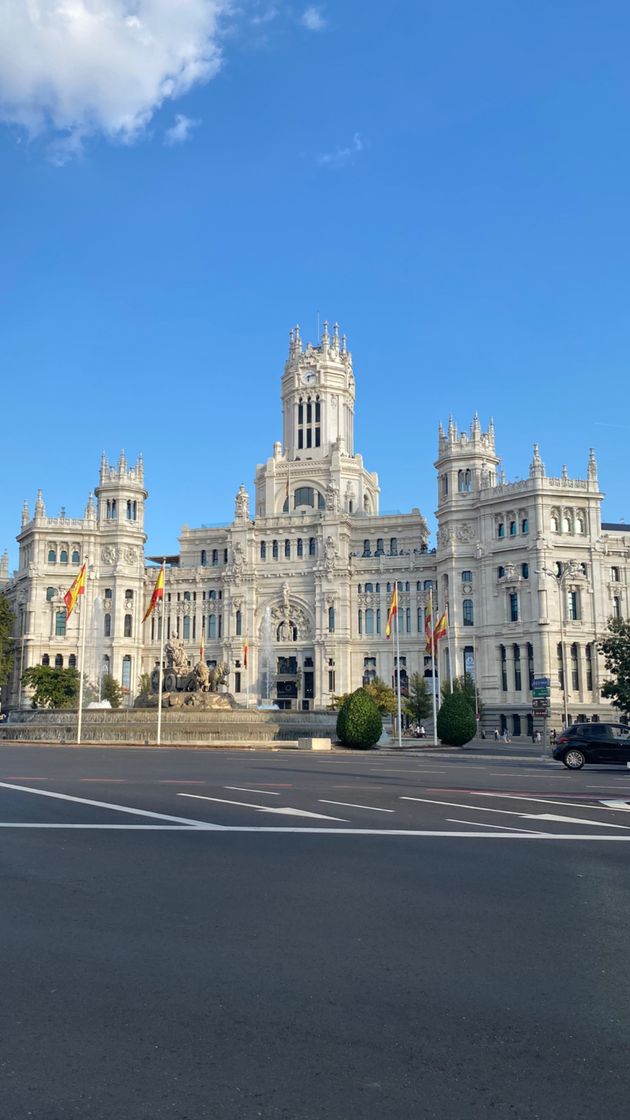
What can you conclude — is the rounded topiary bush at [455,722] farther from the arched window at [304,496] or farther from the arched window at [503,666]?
the arched window at [304,496]

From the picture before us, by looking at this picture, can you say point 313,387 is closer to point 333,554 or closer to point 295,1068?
point 333,554

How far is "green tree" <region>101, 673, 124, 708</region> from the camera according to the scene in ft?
314

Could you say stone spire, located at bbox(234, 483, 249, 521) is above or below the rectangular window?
above

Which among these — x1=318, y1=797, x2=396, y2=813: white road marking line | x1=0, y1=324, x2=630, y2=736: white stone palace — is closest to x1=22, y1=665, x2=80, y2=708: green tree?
x1=0, y1=324, x2=630, y2=736: white stone palace

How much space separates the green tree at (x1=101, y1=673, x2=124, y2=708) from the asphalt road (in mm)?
83526

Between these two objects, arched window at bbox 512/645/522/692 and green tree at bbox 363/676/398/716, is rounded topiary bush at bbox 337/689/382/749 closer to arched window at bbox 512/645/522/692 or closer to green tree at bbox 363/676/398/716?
green tree at bbox 363/676/398/716

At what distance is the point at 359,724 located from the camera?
47938 millimetres

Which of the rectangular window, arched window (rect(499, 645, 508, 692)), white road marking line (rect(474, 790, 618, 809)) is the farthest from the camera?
the rectangular window

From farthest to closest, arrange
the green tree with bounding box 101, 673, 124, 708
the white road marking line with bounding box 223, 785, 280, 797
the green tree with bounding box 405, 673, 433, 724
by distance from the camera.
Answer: the green tree with bounding box 101, 673, 124, 708 → the green tree with bounding box 405, 673, 433, 724 → the white road marking line with bounding box 223, 785, 280, 797

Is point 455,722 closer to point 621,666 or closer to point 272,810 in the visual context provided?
point 621,666

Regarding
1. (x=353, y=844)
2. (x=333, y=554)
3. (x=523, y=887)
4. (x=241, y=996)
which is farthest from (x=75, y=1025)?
(x=333, y=554)

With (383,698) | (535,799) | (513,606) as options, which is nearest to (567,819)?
(535,799)

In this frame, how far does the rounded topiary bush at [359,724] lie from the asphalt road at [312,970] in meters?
33.8

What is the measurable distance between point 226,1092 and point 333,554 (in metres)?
103
